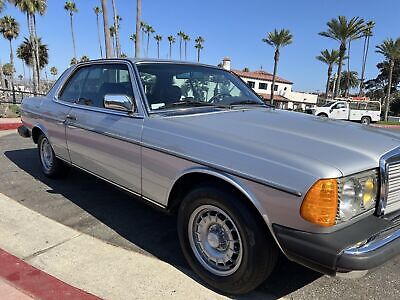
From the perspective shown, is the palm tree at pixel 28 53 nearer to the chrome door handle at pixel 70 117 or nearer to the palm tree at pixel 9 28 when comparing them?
the palm tree at pixel 9 28

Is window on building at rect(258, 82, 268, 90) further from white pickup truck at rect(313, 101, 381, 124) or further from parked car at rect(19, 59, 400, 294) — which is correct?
parked car at rect(19, 59, 400, 294)

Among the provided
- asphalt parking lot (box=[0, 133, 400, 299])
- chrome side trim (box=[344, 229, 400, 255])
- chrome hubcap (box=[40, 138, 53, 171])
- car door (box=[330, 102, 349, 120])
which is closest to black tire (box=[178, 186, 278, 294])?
asphalt parking lot (box=[0, 133, 400, 299])

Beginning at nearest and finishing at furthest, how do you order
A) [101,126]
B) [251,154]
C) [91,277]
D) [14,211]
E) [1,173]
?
[251,154], [91,277], [101,126], [14,211], [1,173]

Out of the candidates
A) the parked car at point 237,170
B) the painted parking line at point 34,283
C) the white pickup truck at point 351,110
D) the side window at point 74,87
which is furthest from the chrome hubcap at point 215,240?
the white pickup truck at point 351,110

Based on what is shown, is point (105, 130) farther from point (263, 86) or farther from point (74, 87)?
point (263, 86)

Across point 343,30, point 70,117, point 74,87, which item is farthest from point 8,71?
point 70,117

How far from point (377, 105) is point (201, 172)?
1201 inches

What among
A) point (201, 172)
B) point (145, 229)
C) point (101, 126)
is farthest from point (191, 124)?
point (145, 229)

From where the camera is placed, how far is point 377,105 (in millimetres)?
29234

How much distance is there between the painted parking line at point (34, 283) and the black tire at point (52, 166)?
2118 millimetres

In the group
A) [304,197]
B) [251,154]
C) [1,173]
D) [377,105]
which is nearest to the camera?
[304,197]

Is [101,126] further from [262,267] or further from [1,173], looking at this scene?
[1,173]

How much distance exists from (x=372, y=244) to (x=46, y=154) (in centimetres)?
448

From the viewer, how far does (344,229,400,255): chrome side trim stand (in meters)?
2.05
